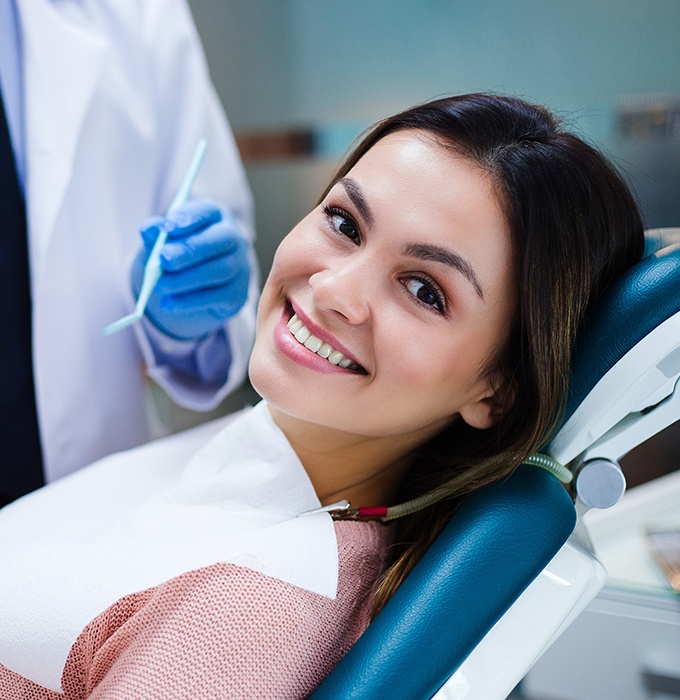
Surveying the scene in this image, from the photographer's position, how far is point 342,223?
96 centimetres

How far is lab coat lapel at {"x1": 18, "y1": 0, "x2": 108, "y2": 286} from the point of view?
1223mm

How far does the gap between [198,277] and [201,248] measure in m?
0.05

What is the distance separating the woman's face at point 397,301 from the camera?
0.86 m

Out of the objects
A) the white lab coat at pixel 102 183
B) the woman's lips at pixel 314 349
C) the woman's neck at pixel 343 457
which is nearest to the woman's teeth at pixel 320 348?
the woman's lips at pixel 314 349

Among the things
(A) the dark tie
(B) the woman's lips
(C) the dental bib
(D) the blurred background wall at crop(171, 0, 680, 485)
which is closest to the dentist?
(A) the dark tie

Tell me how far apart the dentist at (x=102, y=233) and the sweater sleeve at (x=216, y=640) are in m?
0.52

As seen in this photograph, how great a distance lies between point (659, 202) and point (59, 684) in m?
1.68

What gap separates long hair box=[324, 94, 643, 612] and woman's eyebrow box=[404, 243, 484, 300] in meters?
0.07

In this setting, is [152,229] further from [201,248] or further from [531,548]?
[531,548]

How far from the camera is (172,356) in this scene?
1.42 meters

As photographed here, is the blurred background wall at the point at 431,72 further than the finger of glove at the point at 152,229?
Yes

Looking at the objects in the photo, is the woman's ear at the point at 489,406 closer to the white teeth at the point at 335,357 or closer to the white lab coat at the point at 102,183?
the white teeth at the point at 335,357

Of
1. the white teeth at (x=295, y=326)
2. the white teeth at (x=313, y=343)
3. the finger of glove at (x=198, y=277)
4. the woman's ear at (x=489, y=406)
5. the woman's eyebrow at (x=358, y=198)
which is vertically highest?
the woman's eyebrow at (x=358, y=198)

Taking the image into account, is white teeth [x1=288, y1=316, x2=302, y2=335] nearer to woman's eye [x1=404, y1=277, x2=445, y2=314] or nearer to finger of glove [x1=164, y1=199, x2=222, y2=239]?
woman's eye [x1=404, y1=277, x2=445, y2=314]
